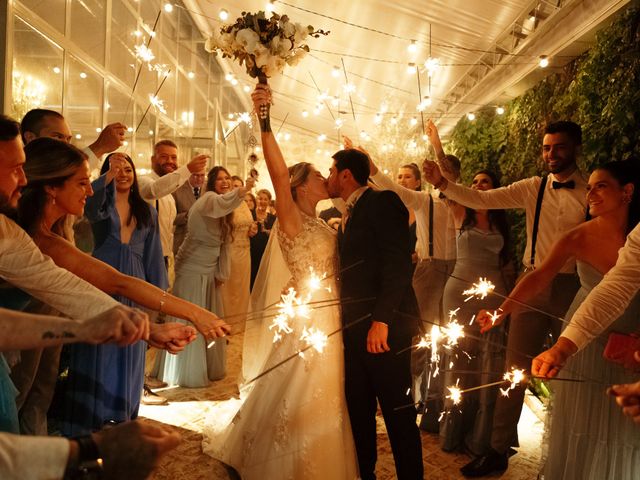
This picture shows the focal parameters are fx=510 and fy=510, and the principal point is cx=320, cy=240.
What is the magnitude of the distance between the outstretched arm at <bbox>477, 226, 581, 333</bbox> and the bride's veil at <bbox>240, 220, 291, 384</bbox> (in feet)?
3.94

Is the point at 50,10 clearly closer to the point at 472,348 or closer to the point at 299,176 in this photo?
the point at 299,176

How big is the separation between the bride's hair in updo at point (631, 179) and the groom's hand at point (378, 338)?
1.16 meters

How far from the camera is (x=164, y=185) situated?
3.89 m

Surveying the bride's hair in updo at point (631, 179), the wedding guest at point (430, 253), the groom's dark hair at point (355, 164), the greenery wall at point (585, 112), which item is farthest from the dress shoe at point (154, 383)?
the greenery wall at point (585, 112)

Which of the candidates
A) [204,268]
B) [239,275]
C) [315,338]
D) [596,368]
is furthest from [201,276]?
[596,368]

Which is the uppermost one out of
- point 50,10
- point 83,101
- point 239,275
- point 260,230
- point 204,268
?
point 50,10

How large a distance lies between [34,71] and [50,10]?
1.99 feet

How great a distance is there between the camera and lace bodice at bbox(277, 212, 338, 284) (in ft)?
8.38

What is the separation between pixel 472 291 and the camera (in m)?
3.23

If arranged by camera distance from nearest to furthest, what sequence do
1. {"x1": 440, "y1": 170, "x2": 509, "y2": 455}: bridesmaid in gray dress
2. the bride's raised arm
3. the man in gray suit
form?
the bride's raised arm
{"x1": 440, "y1": 170, "x2": 509, "y2": 455}: bridesmaid in gray dress
the man in gray suit

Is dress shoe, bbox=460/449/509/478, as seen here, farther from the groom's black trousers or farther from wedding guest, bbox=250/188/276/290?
wedding guest, bbox=250/188/276/290

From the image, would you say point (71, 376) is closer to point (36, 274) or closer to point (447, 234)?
point (36, 274)

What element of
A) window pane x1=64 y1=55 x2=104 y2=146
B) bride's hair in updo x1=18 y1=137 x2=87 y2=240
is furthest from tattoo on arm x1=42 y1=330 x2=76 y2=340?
window pane x1=64 y1=55 x2=104 y2=146

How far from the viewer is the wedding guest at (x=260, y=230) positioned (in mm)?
6873
